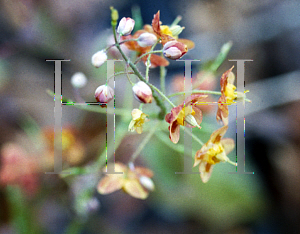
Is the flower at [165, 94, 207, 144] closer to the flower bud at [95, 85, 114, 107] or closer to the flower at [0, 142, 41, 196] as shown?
the flower bud at [95, 85, 114, 107]

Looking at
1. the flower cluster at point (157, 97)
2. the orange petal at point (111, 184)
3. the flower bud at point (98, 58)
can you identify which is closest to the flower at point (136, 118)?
the flower cluster at point (157, 97)

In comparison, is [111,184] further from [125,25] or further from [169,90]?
[169,90]

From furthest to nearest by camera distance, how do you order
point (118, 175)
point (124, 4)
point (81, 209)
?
point (124, 4), point (81, 209), point (118, 175)

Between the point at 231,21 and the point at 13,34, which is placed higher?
the point at 231,21

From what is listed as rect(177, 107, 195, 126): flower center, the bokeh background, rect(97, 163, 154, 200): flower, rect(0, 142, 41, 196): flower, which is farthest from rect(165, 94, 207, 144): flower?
rect(0, 142, 41, 196): flower

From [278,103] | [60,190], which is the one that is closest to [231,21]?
[278,103]

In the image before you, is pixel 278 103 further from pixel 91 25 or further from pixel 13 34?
Answer: pixel 13 34

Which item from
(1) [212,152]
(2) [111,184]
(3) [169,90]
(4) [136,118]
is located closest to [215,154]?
(1) [212,152]
